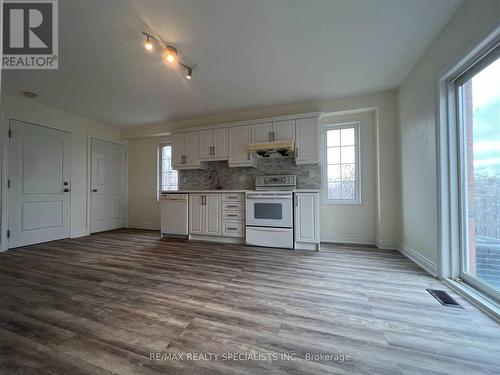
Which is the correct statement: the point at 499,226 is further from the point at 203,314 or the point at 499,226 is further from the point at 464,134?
the point at 203,314

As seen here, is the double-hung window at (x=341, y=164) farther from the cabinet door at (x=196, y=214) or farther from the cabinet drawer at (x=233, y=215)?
the cabinet door at (x=196, y=214)

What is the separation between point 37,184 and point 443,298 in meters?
5.82

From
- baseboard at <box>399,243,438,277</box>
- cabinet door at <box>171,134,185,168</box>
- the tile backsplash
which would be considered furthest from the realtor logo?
baseboard at <box>399,243,438,277</box>

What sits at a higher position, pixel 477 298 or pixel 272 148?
pixel 272 148

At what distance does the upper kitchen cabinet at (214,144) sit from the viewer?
→ 4.21 meters

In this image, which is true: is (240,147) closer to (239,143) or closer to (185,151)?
(239,143)

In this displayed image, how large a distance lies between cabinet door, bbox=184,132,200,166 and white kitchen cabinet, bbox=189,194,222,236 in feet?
2.49

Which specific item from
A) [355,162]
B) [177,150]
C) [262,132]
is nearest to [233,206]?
[262,132]

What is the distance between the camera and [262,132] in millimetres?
3932

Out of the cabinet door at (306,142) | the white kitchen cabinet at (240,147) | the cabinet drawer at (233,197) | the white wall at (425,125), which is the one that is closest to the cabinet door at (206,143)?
the white kitchen cabinet at (240,147)

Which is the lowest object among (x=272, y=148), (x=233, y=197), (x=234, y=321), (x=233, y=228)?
(x=234, y=321)

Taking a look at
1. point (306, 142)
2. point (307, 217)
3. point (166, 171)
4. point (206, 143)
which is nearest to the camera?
point (307, 217)

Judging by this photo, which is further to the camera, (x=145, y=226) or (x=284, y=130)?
(x=145, y=226)

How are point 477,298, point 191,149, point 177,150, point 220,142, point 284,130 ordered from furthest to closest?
point 177,150, point 191,149, point 220,142, point 284,130, point 477,298
